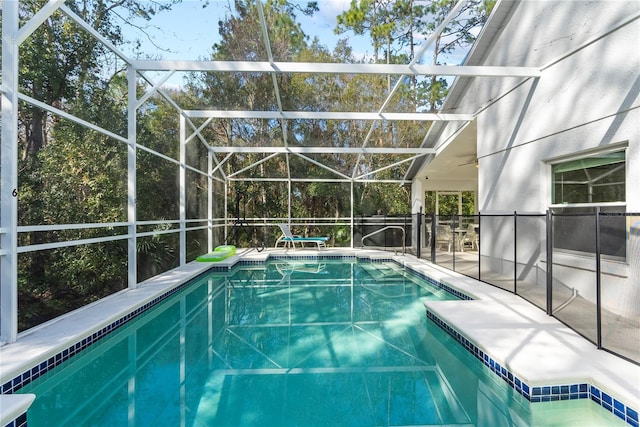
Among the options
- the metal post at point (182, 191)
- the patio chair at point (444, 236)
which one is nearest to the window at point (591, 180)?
the patio chair at point (444, 236)

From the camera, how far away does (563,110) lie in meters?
4.68

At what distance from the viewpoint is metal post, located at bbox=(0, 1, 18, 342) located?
9.97ft

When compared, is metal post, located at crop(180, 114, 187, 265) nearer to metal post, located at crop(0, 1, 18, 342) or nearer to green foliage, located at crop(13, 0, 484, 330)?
green foliage, located at crop(13, 0, 484, 330)

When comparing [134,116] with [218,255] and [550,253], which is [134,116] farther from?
[550,253]

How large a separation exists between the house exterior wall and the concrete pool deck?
71 centimetres

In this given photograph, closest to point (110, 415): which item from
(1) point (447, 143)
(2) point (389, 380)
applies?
(2) point (389, 380)

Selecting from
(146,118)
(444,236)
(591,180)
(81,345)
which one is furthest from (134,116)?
(444,236)

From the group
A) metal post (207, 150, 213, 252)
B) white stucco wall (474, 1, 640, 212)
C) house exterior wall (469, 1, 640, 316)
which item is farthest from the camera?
metal post (207, 150, 213, 252)

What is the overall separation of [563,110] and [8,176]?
20.3 ft

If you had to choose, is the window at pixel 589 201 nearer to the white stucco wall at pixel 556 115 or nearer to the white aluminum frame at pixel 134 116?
the white stucco wall at pixel 556 115

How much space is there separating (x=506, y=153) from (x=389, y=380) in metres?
4.78

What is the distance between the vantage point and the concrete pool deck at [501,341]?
2418 millimetres

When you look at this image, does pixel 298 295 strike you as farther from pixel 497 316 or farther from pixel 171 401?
pixel 171 401

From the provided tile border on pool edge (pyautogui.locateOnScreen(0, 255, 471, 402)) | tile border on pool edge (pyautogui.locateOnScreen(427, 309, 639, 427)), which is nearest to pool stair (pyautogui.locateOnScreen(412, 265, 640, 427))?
tile border on pool edge (pyautogui.locateOnScreen(427, 309, 639, 427))
